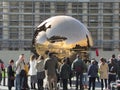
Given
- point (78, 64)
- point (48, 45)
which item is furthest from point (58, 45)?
point (78, 64)

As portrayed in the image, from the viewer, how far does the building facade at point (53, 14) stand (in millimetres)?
49375

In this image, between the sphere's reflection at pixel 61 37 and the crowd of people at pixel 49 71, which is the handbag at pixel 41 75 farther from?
the sphere's reflection at pixel 61 37

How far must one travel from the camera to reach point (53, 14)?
4906cm

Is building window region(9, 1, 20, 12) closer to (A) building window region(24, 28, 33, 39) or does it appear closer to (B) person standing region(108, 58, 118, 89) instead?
(A) building window region(24, 28, 33, 39)

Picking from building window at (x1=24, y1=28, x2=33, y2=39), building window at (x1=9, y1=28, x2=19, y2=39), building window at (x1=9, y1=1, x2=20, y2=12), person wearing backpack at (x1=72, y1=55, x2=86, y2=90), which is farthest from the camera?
building window at (x1=24, y1=28, x2=33, y2=39)

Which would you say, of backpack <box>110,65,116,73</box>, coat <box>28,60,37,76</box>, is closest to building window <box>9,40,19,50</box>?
backpack <box>110,65,116,73</box>

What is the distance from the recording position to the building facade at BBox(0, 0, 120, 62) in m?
49.4

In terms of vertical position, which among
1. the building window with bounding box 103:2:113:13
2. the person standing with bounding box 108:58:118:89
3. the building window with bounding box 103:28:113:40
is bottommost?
the person standing with bounding box 108:58:118:89

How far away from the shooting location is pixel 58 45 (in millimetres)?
18250

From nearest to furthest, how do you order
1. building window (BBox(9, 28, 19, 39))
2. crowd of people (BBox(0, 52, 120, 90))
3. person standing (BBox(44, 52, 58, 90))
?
person standing (BBox(44, 52, 58, 90))
crowd of people (BBox(0, 52, 120, 90))
building window (BBox(9, 28, 19, 39))

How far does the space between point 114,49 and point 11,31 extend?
1170cm

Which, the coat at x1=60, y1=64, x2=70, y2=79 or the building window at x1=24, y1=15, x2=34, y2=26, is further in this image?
the building window at x1=24, y1=15, x2=34, y2=26

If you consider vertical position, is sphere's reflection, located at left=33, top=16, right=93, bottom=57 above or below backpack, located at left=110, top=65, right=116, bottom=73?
above

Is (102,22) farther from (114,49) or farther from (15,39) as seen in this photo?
(15,39)
